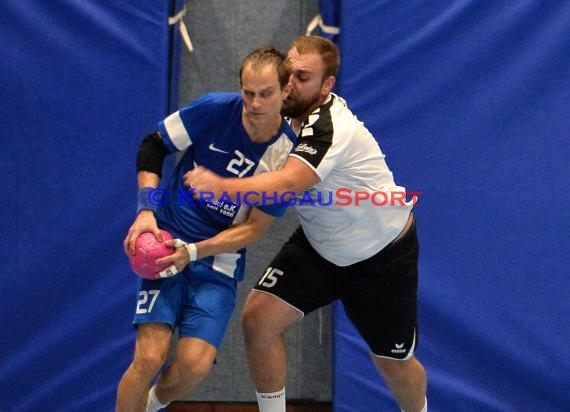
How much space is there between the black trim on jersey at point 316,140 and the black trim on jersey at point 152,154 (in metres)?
0.63

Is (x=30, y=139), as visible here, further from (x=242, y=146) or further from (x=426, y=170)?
(x=426, y=170)

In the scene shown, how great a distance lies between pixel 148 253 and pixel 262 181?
0.53 metres

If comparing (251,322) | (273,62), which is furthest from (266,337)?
(273,62)

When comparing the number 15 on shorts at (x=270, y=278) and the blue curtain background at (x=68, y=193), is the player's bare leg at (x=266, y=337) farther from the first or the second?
the blue curtain background at (x=68, y=193)

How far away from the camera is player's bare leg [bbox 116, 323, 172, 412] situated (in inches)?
125

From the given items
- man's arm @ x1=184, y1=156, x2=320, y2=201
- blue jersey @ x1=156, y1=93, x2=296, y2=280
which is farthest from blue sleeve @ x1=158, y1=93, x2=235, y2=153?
man's arm @ x1=184, y1=156, x2=320, y2=201

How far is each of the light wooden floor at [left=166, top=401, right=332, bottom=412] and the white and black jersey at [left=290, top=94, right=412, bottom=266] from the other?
5.01 ft

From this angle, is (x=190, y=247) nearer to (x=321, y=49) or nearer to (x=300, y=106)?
(x=300, y=106)

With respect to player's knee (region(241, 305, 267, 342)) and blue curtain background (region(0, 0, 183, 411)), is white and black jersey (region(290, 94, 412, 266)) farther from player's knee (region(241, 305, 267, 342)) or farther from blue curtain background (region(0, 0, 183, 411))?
blue curtain background (region(0, 0, 183, 411))

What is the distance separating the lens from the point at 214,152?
3.38 m

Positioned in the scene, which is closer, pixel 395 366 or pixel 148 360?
pixel 148 360

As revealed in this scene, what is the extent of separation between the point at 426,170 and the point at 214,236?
1.56m

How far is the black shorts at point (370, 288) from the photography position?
11.8 ft

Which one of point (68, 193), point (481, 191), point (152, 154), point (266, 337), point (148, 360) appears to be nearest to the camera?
point (148, 360)
